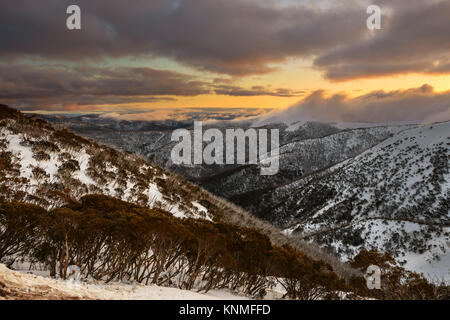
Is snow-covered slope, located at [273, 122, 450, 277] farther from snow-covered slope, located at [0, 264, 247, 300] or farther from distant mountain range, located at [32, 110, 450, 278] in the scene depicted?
snow-covered slope, located at [0, 264, 247, 300]

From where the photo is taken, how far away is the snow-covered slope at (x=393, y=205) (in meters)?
26.4

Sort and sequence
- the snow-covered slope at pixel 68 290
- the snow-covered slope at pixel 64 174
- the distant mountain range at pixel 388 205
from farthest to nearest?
the distant mountain range at pixel 388 205 < the snow-covered slope at pixel 64 174 < the snow-covered slope at pixel 68 290

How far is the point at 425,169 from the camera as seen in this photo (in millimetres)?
47312

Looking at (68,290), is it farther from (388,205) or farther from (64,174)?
(388,205)

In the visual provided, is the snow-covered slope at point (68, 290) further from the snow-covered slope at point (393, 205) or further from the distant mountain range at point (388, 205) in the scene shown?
the snow-covered slope at point (393, 205)

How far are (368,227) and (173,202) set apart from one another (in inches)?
1046

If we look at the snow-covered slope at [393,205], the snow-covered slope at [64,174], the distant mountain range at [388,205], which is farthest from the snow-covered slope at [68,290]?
the snow-covered slope at [393,205]

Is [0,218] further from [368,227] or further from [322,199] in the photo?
[322,199]

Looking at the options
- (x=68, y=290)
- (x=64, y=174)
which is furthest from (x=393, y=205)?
(x=68, y=290)

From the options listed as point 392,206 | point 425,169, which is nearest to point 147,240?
point 392,206

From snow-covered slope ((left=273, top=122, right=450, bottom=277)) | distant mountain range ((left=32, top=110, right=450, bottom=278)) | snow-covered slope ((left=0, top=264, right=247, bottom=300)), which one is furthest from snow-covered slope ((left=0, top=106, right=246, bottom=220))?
snow-covered slope ((left=273, top=122, right=450, bottom=277))

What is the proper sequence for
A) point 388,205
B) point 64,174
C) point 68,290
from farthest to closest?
point 388,205 → point 64,174 → point 68,290

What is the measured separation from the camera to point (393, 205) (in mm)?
42125
